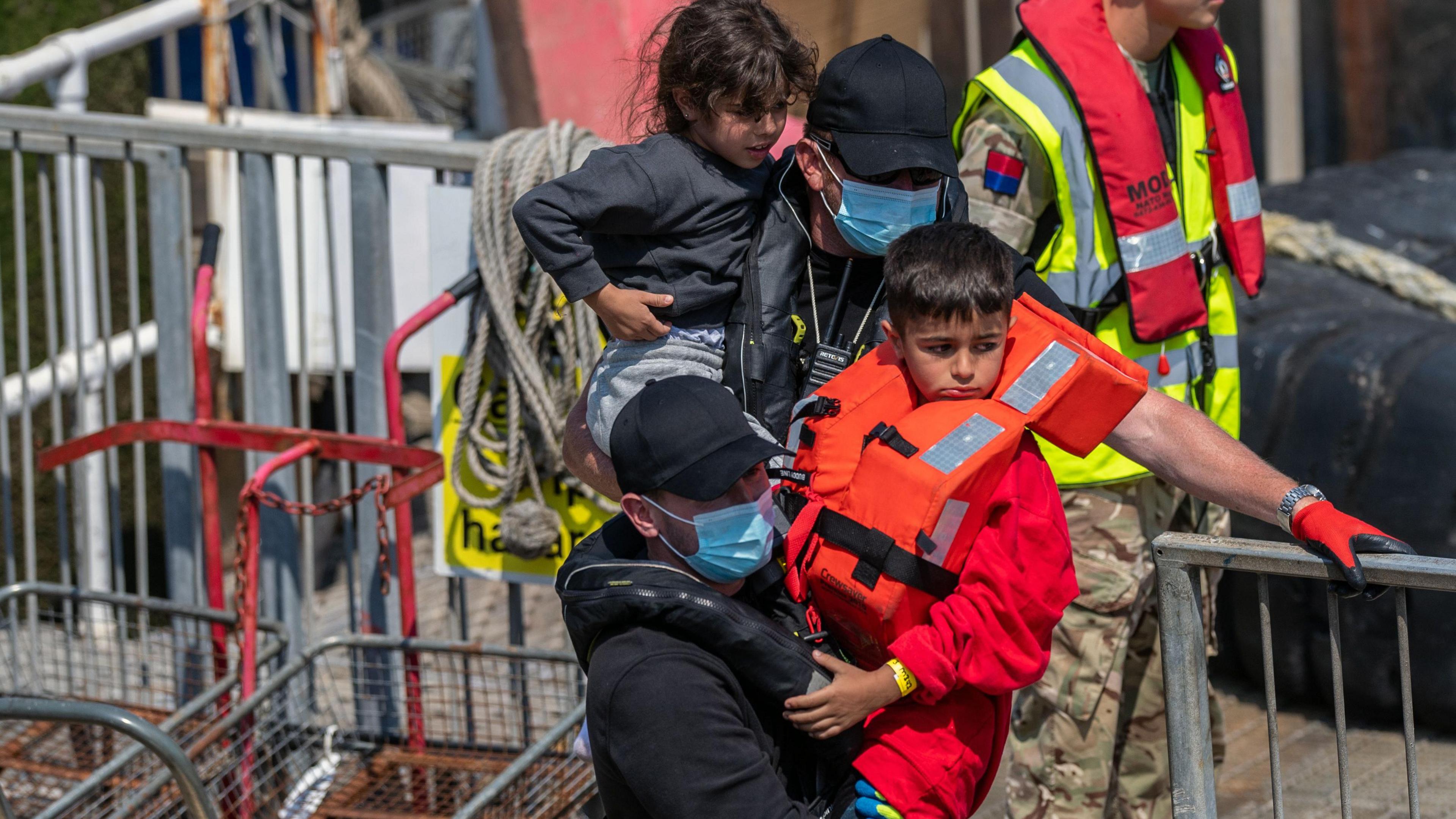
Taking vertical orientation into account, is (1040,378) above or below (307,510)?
above

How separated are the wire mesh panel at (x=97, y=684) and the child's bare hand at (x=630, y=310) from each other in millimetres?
1603

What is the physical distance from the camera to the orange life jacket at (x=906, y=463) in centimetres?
196

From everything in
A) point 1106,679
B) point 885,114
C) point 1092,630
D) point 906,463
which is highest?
point 885,114

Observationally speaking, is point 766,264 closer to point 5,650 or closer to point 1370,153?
point 5,650

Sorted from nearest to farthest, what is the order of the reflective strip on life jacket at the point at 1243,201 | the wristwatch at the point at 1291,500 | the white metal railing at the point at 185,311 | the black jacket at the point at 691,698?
the black jacket at the point at 691,698 → the wristwatch at the point at 1291,500 → the reflective strip on life jacket at the point at 1243,201 → the white metal railing at the point at 185,311

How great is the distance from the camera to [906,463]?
1.97 metres

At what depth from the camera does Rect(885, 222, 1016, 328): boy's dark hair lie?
79.6 inches

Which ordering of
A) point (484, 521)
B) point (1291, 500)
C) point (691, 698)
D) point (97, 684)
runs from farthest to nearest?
point (97, 684)
point (484, 521)
point (1291, 500)
point (691, 698)

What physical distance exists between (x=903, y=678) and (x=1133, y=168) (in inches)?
54.9

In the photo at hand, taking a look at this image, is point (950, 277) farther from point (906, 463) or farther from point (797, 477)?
point (797, 477)

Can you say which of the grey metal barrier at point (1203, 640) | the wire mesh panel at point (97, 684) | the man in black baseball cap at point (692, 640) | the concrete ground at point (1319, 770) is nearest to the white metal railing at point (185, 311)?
the wire mesh panel at point (97, 684)

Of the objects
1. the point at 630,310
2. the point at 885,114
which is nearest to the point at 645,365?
the point at 630,310

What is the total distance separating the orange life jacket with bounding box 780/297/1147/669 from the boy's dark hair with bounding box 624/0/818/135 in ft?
1.54

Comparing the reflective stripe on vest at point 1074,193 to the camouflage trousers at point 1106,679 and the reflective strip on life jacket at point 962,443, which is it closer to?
the camouflage trousers at point 1106,679
